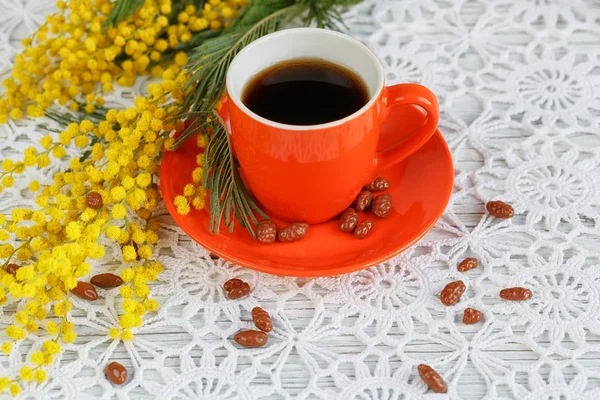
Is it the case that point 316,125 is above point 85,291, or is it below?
above

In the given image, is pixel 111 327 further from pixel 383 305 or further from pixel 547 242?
pixel 547 242

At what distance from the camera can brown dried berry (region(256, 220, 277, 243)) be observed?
3.30 feet

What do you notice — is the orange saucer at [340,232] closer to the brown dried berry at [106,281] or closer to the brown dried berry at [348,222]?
the brown dried berry at [348,222]

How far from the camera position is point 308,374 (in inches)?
36.7

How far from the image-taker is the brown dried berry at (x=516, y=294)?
99cm

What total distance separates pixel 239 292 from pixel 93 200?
0.81 feet

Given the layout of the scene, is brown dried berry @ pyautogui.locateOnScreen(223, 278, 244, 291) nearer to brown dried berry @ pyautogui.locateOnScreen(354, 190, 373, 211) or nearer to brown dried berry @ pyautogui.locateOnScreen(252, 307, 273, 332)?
brown dried berry @ pyautogui.locateOnScreen(252, 307, 273, 332)

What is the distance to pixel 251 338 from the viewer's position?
3.11ft

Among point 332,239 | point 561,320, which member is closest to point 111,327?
point 332,239

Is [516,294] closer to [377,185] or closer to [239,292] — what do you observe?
[377,185]

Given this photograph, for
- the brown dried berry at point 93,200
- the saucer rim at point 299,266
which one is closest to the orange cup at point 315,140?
the saucer rim at point 299,266

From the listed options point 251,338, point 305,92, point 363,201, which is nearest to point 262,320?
point 251,338

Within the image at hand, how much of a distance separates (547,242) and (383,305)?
28cm

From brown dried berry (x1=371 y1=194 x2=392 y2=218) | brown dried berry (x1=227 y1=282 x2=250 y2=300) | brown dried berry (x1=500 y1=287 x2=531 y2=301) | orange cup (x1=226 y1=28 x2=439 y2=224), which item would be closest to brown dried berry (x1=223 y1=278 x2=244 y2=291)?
brown dried berry (x1=227 y1=282 x2=250 y2=300)
